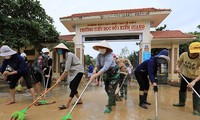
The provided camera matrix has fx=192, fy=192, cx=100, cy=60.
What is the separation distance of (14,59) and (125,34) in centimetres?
854

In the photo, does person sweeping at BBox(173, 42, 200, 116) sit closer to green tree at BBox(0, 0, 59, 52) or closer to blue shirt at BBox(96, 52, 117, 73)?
blue shirt at BBox(96, 52, 117, 73)

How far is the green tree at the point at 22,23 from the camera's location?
9.10 meters

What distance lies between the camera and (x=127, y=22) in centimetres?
1221

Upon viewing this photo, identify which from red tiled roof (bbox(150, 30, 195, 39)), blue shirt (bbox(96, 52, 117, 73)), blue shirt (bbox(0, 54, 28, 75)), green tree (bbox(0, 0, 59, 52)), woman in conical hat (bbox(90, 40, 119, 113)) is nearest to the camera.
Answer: blue shirt (bbox(96, 52, 117, 73))

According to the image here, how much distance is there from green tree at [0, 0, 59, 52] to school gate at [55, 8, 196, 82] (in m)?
2.09

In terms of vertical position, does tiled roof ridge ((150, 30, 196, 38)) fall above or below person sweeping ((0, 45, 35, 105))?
above

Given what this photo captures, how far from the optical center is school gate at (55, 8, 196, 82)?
38.4 ft

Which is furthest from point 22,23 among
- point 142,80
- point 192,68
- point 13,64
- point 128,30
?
point 192,68

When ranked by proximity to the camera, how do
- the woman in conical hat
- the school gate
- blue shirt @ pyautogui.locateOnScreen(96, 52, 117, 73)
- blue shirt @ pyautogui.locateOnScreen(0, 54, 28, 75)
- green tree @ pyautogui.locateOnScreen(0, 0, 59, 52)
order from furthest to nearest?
the school gate, green tree @ pyautogui.locateOnScreen(0, 0, 59, 52), blue shirt @ pyautogui.locateOnScreen(0, 54, 28, 75), the woman in conical hat, blue shirt @ pyautogui.locateOnScreen(96, 52, 117, 73)

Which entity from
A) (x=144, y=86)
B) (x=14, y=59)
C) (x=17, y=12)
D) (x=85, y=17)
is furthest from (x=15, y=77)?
(x=85, y=17)

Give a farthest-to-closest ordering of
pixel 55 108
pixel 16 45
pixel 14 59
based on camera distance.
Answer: pixel 16 45 → pixel 14 59 → pixel 55 108

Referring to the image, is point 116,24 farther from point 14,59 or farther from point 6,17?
point 14,59

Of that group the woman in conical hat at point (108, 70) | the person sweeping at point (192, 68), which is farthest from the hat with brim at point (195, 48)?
the woman in conical hat at point (108, 70)

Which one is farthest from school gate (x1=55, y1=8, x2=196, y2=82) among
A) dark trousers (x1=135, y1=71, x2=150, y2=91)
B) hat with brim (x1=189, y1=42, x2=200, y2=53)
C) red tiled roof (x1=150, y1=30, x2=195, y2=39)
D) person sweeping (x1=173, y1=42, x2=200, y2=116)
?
hat with brim (x1=189, y1=42, x2=200, y2=53)
